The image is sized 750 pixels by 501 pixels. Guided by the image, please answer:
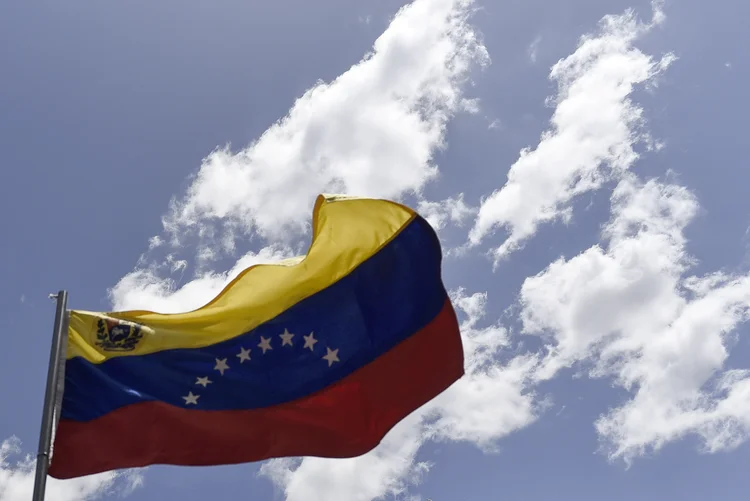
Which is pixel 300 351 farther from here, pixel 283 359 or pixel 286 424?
pixel 286 424

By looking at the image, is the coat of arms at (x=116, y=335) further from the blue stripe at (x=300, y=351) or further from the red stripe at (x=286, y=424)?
the red stripe at (x=286, y=424)

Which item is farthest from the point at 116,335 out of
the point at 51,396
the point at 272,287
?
the point at 272,287

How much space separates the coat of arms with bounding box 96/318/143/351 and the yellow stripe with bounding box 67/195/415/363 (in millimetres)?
57

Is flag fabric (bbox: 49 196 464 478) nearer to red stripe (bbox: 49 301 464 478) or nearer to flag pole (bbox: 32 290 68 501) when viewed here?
red stripe (bbox: 49 301 464 478)

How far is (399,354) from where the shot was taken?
15.3 m

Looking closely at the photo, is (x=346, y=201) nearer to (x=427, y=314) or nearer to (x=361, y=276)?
(x=361, y=276)

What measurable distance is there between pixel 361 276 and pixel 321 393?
2.34 m

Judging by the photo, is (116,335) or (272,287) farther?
(272,287)

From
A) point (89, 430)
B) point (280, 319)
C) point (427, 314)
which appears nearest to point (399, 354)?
point (427, 314)

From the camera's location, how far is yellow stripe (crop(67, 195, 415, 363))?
13.5m

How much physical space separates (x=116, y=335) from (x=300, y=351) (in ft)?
10.8

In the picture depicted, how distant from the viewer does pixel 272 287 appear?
1489cm

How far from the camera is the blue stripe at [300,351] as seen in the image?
13.2m

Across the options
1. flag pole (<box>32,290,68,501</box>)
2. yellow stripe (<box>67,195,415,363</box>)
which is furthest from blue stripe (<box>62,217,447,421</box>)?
flag pole (<box>32,290,68,501</box>)
